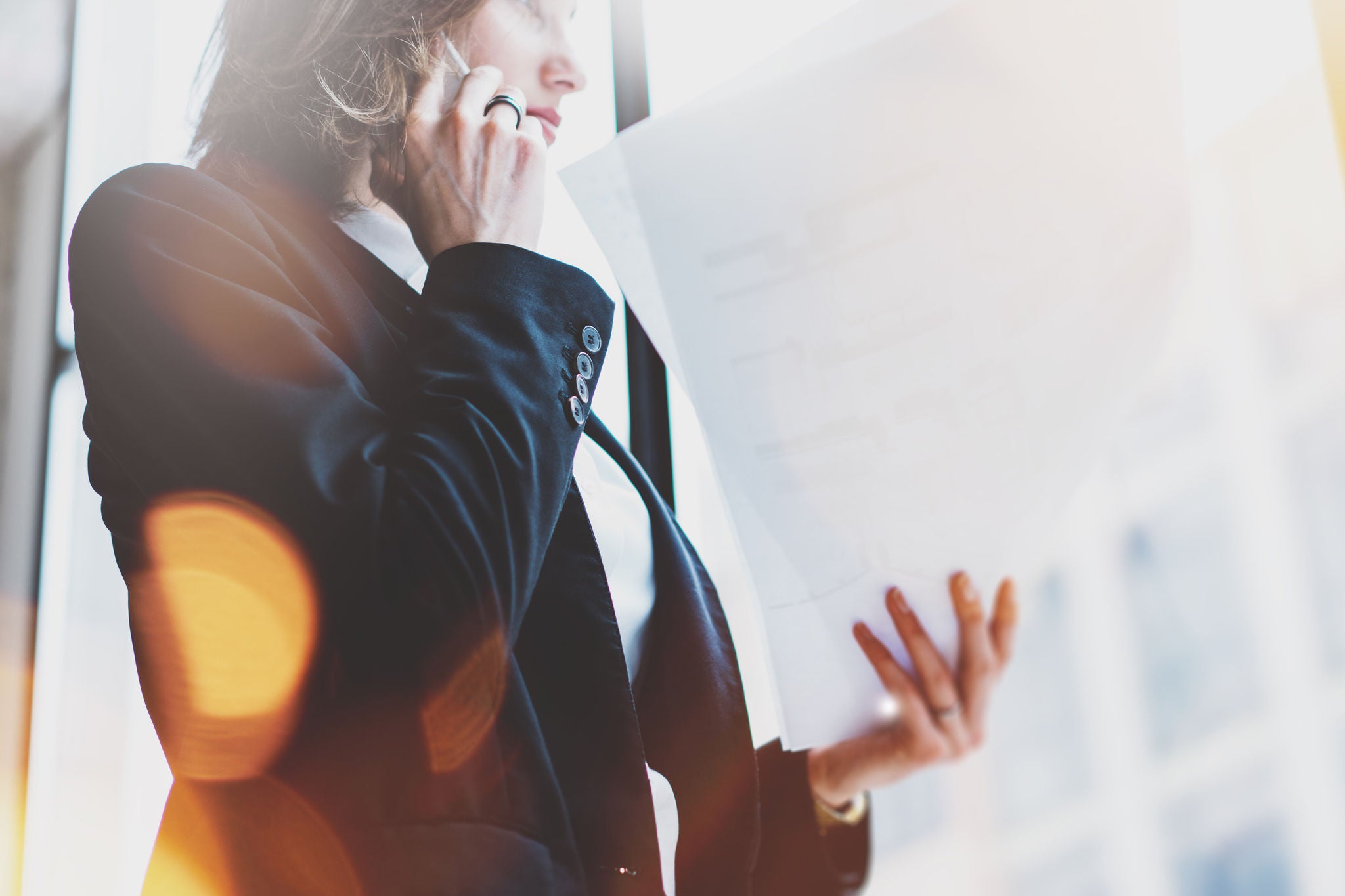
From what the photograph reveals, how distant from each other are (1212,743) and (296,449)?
8323mm

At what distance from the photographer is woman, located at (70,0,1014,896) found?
1.20ft

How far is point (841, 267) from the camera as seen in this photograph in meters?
0.38

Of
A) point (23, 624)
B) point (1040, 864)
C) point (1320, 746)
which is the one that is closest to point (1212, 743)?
point (1320, 746)

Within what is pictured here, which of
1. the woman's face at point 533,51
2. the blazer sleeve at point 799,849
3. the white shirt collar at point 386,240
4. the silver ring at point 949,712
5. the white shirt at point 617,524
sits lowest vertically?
the blazer sleeve at point 799,849

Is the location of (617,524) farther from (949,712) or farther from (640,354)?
(640,354)

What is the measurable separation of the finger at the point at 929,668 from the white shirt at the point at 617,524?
0.54 ft

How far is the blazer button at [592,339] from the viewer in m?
0.47

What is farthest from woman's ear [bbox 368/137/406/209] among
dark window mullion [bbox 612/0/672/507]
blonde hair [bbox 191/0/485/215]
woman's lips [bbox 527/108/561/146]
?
dark window mullion [bbox 612/0/672/507]

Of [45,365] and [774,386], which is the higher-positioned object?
[45,365]

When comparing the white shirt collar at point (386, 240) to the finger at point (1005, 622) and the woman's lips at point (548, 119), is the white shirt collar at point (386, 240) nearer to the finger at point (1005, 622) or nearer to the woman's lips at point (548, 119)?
the woman's lips at point (548, 119)

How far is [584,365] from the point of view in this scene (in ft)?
1.51

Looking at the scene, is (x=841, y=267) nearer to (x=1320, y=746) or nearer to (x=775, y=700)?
(x=775, y=700)

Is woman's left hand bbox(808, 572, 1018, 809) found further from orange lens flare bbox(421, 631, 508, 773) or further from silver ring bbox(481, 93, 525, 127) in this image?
silver ring bbox(481, 93, 525, 127)

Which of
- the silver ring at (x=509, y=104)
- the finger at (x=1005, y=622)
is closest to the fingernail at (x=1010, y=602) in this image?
the finger at (x=1005, y=622)
